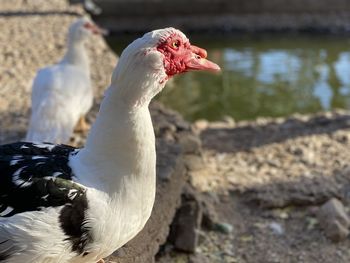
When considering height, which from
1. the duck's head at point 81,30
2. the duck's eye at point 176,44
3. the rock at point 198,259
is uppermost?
the duck's head at point 81,30

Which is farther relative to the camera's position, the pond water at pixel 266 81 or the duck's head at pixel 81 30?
the pond water at pixel 266 81

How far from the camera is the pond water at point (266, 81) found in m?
10.8

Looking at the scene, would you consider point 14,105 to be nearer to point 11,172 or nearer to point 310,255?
point 310,255

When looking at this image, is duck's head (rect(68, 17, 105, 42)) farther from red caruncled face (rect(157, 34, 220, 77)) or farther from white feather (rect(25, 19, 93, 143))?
red caruncled face (rect(157, 34, 220, 77))

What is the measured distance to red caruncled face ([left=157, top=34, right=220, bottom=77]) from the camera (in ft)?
8.82

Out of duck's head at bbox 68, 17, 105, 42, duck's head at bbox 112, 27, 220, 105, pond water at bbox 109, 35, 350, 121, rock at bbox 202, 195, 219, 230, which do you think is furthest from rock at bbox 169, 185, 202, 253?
pond water at bbox 109, 35, 350, 121

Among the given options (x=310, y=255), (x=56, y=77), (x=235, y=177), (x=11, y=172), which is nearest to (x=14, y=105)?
(x=56, y=77)

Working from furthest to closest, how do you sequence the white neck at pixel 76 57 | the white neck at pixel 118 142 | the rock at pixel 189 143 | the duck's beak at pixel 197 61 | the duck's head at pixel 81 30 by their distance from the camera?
the duck's head at pixel 81 30 → the white neck at pixel 76 57 → the rock at pixel 189 143 → the duck's beak at pixel 197 61 → the white neck at pixel 118 142

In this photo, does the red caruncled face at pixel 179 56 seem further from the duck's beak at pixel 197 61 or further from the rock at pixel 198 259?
the rock at pixel 198 259

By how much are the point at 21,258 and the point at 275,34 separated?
15.1 meters

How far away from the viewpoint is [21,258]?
2.52 m

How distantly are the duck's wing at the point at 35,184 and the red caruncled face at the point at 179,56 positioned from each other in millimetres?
628

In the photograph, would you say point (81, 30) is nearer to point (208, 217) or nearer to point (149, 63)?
point (208, 217)

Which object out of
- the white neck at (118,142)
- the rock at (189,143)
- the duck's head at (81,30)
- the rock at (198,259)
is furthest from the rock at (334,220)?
the duck's head at (81,30)
